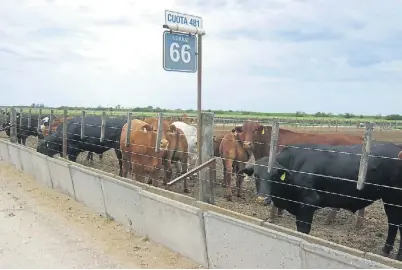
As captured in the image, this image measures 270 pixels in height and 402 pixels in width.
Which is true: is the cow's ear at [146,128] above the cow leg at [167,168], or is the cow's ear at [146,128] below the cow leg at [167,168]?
above

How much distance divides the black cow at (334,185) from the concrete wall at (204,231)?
1247 mm

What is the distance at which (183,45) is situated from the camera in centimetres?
641

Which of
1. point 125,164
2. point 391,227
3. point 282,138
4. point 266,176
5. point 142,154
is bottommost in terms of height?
point 391,227

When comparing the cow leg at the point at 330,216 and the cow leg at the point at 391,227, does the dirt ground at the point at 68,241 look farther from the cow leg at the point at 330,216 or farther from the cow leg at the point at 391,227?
the cow leg at the point at 330,216

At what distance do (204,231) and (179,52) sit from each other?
7.76ft

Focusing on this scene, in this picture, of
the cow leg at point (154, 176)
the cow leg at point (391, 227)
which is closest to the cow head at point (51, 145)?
the cow leg at point (154, 176)

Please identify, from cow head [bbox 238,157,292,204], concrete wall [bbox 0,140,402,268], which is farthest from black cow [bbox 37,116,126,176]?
cow head [bbox 238,157,292,204]

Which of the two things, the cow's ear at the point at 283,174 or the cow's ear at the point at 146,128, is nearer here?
the cow's ear at the point at 283,174

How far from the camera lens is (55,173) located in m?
10.1

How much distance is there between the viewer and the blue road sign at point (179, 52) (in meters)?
6.21

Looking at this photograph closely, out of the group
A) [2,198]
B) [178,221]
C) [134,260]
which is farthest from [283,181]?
[2,198]

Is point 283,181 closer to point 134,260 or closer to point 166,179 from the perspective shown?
point 134,260

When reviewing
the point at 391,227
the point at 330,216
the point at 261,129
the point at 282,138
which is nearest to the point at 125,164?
the point at 261,129

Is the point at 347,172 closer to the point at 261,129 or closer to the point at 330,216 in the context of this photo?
the point at 330,216
